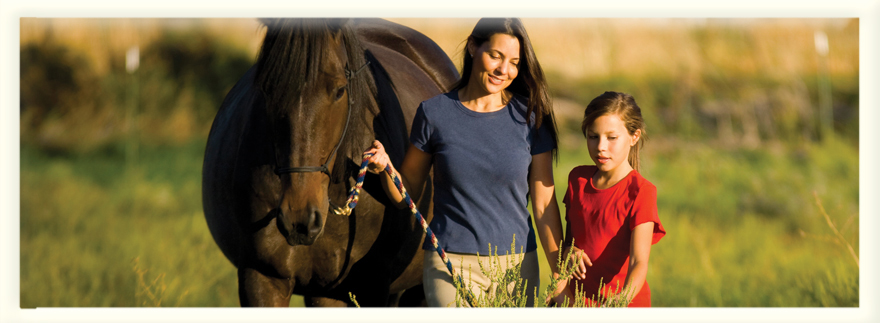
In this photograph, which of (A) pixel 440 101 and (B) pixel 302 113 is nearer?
(B) pixel 302 113

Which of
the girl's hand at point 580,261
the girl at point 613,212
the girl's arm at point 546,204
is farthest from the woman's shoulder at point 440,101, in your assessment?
the girl's hand at point 580,261

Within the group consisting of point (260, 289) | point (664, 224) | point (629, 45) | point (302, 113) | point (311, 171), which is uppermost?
point (629, 45)

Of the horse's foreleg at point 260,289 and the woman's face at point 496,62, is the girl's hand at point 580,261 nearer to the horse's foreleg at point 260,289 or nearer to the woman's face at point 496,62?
the woman's face at point 496,62

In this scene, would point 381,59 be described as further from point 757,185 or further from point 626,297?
point 757,185

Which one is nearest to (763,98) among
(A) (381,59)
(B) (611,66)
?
(B) (611,66)

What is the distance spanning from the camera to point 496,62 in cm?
227

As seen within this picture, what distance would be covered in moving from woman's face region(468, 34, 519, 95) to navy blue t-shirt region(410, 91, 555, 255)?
10 cm

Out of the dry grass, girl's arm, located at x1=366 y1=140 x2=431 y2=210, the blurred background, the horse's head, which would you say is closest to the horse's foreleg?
the horse's head

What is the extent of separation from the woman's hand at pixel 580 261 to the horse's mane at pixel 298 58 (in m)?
0.88

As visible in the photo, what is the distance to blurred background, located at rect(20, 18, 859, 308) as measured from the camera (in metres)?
5.75

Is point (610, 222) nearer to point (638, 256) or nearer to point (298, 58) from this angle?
point (638, 256)

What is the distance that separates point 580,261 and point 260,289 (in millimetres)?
1256

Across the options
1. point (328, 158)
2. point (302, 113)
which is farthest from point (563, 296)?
point (302, 113)

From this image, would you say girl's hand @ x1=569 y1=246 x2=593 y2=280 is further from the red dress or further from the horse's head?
the horse's head
